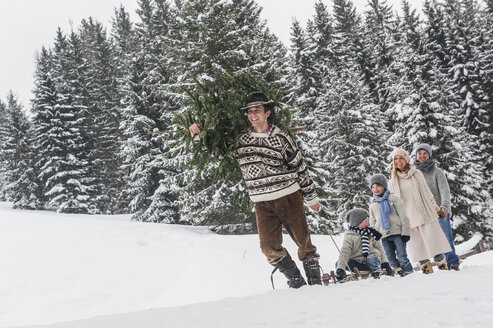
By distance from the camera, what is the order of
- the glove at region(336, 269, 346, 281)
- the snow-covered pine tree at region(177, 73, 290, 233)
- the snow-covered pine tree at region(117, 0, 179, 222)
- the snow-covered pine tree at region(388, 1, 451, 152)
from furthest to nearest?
the snow-covered pine tree at region(117, 0, 179, 222)
the snow-covered pine tree at region(388, 1, 451, 152)
the glove at region(336, 269, 346, 281)
the snow-covered pine tree at region(177, 73, 290, 233)

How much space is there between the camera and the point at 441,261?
548 cm

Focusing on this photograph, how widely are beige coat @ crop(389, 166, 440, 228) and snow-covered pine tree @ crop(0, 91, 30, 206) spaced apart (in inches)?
1198

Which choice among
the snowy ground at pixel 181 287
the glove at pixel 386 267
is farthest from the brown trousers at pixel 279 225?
the glove at pixel 386 267

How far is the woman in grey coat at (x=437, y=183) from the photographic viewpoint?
595cm

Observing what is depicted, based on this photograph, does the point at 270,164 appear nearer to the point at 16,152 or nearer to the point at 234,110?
the point at 234,110

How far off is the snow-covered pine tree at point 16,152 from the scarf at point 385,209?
99.5 ft

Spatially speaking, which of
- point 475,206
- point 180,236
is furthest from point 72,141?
point 475,206

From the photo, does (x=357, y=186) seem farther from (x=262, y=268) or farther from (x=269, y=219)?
(x=269, y=219)

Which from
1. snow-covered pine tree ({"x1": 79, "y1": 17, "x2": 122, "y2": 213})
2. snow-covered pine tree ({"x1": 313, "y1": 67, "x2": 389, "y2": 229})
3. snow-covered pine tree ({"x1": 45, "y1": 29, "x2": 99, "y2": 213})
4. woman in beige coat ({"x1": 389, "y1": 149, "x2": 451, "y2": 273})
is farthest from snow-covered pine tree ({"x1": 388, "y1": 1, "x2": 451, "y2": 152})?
snow-covered pine tree ({"x1": 45, "y1": 29, "x2": 99, "y2": 213})

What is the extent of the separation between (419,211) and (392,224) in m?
0.55

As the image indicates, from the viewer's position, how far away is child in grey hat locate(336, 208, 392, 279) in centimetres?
561

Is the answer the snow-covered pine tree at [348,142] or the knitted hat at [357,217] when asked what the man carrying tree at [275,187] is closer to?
the knitted hat at [357,217]

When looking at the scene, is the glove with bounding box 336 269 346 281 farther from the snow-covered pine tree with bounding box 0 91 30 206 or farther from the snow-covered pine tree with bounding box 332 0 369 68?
the snow-covered pine tree with bounding box 0 91 30 206

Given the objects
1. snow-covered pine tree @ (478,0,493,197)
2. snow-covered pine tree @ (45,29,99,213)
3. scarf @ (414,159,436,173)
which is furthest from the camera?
snow-covered pine tree @ (45,29,99,213)
